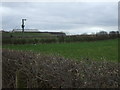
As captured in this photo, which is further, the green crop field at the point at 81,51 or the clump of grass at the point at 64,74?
the green crop field at the point at 81,51

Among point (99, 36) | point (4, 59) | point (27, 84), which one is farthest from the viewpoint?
point (99, 36)

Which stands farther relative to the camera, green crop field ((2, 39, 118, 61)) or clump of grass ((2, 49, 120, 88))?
green crop field ((2, 39, 118, 61))

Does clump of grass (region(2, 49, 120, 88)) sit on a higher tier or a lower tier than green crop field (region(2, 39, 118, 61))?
higher

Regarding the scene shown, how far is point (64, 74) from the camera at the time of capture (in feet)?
15.5

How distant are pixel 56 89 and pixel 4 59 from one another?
2.53 meters

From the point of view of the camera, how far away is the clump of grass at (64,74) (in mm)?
4284

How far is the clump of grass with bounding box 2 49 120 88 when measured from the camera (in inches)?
169

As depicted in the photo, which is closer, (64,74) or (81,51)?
(64,74)

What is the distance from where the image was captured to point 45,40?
142 ft

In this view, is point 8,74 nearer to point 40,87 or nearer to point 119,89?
point 40,87

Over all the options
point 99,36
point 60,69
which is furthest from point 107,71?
point 99,36

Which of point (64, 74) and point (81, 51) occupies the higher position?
point (64, 74)

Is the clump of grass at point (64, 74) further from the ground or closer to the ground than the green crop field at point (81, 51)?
further from the ground

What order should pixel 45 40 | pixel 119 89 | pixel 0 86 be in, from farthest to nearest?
pixel 45 40 → pixel 0 86 → pixel 119 89
